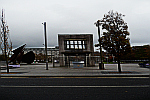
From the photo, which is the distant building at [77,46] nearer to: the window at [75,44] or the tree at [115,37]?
the window at [75,44]

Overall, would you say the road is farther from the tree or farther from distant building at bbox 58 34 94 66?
distant building at bbox 58 34 94 66

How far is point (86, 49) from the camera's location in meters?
30.0

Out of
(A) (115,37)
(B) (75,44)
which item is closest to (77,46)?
(B) (75,44)

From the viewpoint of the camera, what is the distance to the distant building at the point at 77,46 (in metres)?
28.9

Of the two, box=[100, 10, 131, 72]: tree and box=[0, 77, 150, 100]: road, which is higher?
box=[100, 10, 131, 72]: tree

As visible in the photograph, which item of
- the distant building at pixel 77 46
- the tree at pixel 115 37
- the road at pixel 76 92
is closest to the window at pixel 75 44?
the distant building at pixel 77 46

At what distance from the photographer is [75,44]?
29.8 meters

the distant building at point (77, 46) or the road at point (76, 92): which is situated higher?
the distant building at point (77, 46)

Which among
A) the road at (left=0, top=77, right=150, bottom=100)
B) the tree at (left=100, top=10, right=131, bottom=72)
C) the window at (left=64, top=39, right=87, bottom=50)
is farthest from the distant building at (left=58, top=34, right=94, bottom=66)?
the road at (left=0, top=77, right=150, bottom=100)

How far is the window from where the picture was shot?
97.7ft

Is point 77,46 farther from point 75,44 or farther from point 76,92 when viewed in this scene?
point 76,92

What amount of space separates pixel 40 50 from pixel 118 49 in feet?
401

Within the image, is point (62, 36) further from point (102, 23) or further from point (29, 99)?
point (29, 99)

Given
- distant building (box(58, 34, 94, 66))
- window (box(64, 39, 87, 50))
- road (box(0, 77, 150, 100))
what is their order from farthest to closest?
window (box(64, 39, 87, 50))
distant building (box(58, 34, 94, 66))
road (box(0, 77, 150, 100))
